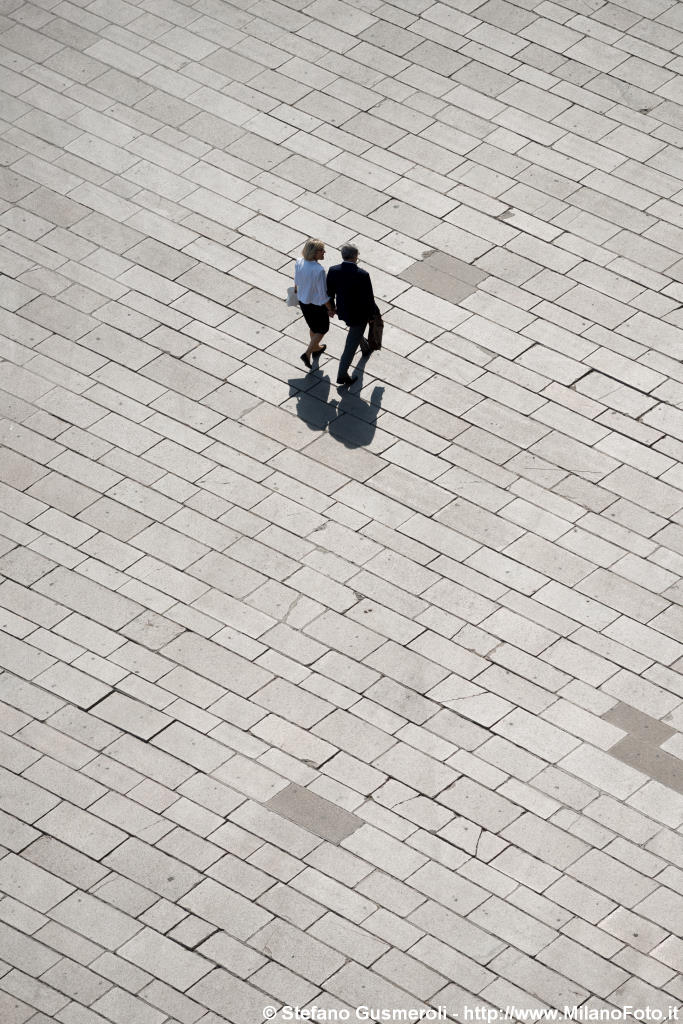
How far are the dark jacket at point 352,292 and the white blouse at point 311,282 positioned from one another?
0.08 meters

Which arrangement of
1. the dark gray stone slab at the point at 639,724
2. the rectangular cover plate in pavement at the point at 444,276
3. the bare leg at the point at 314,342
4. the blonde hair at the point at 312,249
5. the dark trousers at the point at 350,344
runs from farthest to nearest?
the rectangular cover plate in pavement at the point at 444,276 < the bare leg at the point at 314,342 < the dark trousers at the point at 350,344 < the blonde hair at the point at 312,249 < the dark gray stone slab at the point at 639,724

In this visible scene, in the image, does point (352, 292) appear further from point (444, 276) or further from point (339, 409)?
point (444, 276)

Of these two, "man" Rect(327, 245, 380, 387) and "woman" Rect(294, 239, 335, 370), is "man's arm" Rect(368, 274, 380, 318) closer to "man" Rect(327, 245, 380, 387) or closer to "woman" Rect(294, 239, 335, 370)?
"man" Rect(327, 245, 380, 387)

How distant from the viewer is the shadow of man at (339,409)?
1420 centimetres

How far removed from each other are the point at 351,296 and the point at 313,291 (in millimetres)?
413

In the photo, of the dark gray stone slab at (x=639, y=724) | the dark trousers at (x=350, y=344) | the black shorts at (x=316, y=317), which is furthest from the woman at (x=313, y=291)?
the dark gray stone slab at (x=639, y=724)

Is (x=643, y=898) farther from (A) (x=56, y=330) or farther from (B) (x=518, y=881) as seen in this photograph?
(A) (x=56, y=330)

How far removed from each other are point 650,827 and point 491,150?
26.5 ft

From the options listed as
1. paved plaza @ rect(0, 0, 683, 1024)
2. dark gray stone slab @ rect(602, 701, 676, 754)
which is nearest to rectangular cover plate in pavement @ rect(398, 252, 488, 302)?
paved plaza @ rect(0, 0, 683, 1024)

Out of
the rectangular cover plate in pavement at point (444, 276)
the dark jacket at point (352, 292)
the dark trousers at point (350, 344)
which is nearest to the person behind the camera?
the dark jacket at point (352, 292)

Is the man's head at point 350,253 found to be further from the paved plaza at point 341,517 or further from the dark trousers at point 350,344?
the paved plaza at point 341,517

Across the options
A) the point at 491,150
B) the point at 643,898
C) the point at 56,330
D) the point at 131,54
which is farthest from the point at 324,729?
the point at 131,54

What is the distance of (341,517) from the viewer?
1349cm

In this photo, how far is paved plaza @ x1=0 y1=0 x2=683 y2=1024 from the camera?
432 inches
